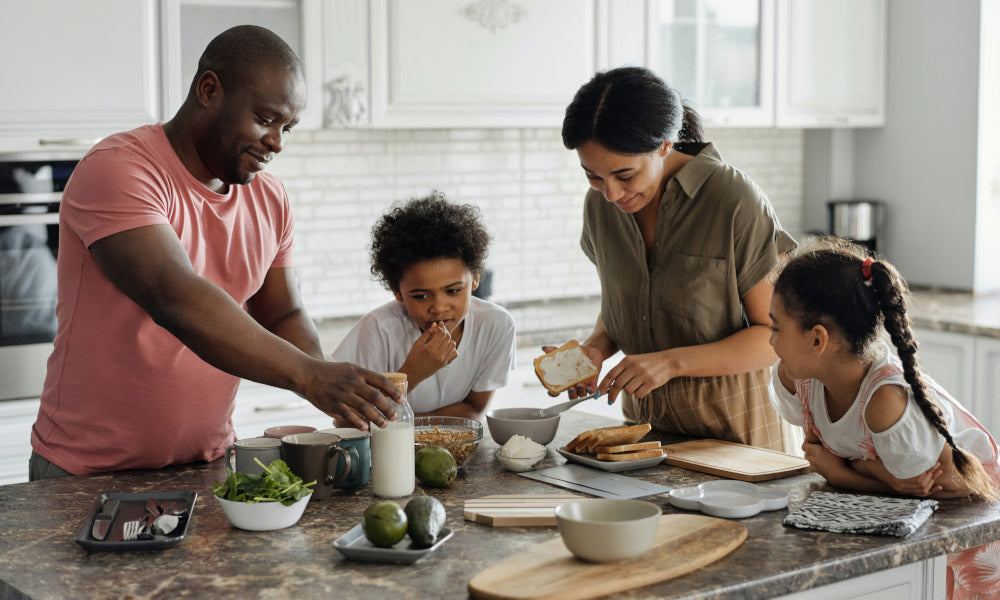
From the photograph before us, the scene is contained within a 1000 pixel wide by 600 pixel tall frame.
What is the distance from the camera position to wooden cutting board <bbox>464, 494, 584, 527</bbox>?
5.80 feet

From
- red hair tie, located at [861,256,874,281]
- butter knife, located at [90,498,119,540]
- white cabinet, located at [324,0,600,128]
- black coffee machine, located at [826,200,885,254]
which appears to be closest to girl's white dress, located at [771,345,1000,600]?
red hair tie, located at [861,256,874,281]

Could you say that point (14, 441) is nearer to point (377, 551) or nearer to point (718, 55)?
point (377, 551)

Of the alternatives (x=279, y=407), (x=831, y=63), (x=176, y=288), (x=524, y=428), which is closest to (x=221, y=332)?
(x=176, y=288)

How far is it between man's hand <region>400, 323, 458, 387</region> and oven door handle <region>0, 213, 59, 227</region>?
159 centimetres

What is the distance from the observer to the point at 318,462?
6.13 ft

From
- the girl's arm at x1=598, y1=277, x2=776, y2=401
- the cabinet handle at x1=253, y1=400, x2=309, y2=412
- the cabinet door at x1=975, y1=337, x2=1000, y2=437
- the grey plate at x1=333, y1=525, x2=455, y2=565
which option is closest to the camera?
the grey plate at x1=333, y1=525, x2=455, y2=565

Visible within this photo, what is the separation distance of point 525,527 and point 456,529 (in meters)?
0.11

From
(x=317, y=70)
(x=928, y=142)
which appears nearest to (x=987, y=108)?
(x=928, y=142)

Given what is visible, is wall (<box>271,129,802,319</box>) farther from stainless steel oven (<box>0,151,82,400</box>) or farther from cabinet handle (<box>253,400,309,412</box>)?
stainless steel oven (<box>0,151,82,400</box>)

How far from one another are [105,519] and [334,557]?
40 centimetres

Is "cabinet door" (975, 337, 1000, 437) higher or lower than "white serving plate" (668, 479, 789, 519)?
lower

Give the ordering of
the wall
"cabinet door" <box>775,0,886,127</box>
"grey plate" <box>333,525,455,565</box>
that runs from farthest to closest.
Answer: "cabinet door" <box>775,0,886,127</box> → the wall → "grey plate" <box>333,525,455,565</box>

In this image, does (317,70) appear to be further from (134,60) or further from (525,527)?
(525,527)

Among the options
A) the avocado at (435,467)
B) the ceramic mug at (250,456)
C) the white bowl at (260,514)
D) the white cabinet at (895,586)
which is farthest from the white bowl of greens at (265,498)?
the white cabinet at (895,586)
